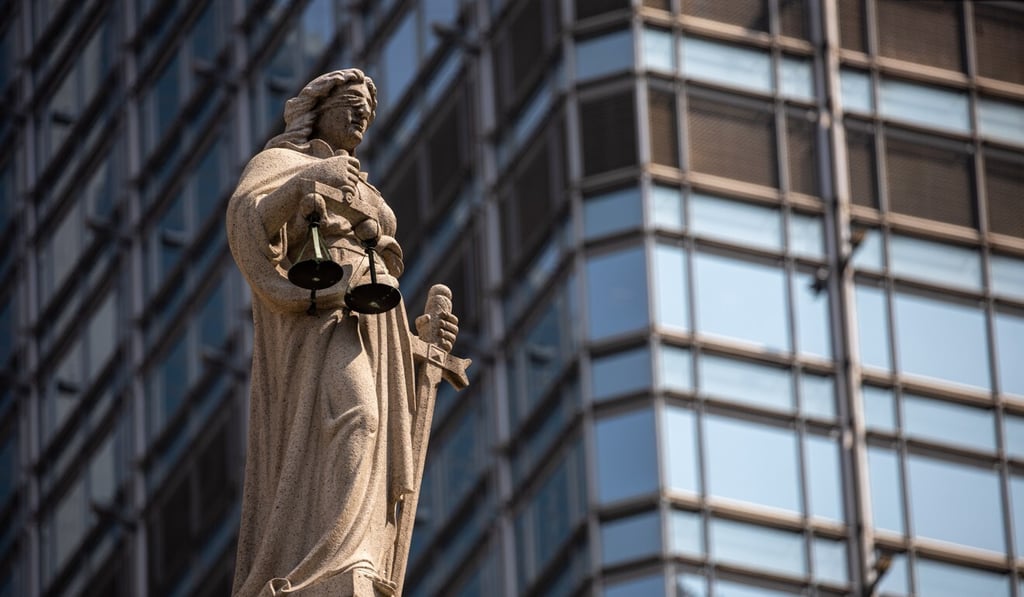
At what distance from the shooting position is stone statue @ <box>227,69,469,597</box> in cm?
1459

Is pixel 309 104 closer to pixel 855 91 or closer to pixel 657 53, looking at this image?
pixel 657 53

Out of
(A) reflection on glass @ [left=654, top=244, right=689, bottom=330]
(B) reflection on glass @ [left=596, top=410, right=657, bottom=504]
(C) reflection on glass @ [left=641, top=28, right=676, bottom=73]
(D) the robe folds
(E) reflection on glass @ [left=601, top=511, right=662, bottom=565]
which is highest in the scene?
(C) reflection on glass @ [left=641, top=28, right=676, bottom=73]

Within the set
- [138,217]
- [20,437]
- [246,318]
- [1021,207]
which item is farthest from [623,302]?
[20,437]

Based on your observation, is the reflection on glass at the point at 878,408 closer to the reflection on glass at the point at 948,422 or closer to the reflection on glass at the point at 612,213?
the reflection on glass at the point at 948,422

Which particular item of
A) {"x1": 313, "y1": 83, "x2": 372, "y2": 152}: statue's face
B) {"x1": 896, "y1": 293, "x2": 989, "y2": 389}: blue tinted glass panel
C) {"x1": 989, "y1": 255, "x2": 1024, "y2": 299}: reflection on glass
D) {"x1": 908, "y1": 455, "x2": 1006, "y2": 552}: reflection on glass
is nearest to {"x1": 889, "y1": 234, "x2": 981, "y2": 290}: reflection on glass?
{"x1": 989, "y1": 255, "x2": 1024, "y2": 299}: reflection on glass

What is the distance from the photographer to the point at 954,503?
42094 millimetres

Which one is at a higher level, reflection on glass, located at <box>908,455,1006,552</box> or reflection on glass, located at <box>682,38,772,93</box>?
reflection on glass, located at <box>682,38,772,93</box>

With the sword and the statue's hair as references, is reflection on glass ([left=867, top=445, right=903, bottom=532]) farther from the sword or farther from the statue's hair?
the statue's hair

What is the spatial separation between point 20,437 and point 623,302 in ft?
74.2

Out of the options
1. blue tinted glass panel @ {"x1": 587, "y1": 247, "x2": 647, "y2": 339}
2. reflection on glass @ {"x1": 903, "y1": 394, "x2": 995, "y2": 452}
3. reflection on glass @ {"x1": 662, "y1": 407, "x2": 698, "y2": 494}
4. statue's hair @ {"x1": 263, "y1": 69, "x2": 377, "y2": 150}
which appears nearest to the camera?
statue's hair @ {"x1": 263, "y1": 69, "x2": 377, "y2": 150}

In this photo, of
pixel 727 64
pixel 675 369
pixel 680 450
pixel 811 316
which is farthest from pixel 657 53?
pixel 680 450

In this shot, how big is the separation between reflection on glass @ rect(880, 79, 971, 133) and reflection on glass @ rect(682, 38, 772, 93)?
7.23 ft

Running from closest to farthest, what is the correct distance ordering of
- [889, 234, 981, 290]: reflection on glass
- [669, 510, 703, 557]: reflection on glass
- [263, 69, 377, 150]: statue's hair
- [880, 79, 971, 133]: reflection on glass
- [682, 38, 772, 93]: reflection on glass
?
[263, 69, 377, 150]: statue's hair < [669, 510, 703, 557]: reflection on glass < [682, 38, 772, 93]: reflection on glass < [889, 234, 981, 290]: reflection on glass < [880, 79, 971, 133]: reflection on glass

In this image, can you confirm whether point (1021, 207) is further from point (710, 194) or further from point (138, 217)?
point (138, 217)
